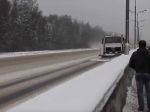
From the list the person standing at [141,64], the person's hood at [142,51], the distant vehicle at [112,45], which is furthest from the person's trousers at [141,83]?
the distant vehicle at [112,45]

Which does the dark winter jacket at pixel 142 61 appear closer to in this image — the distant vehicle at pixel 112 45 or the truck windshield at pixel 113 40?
the distant vehicle at pixel 112 45

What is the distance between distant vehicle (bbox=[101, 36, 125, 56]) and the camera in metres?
55.5

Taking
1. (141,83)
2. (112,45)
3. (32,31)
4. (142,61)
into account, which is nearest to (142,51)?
(142,61)

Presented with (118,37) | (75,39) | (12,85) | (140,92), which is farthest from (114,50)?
(75,39)

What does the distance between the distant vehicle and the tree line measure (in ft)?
131

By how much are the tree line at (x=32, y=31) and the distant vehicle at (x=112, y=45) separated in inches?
1569

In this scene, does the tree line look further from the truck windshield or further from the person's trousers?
the person's trousers

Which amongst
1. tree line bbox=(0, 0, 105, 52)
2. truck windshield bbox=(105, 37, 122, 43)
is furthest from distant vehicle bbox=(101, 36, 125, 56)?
tree line bbox=(0, 0, 105, 52)

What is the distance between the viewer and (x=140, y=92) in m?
12.2

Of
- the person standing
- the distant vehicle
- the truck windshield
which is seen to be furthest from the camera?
the truck windshield

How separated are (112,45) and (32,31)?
6931 centimetres

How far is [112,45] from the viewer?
5644 cm

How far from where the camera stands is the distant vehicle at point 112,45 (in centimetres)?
5550

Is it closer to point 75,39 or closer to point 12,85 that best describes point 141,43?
point 12,85
